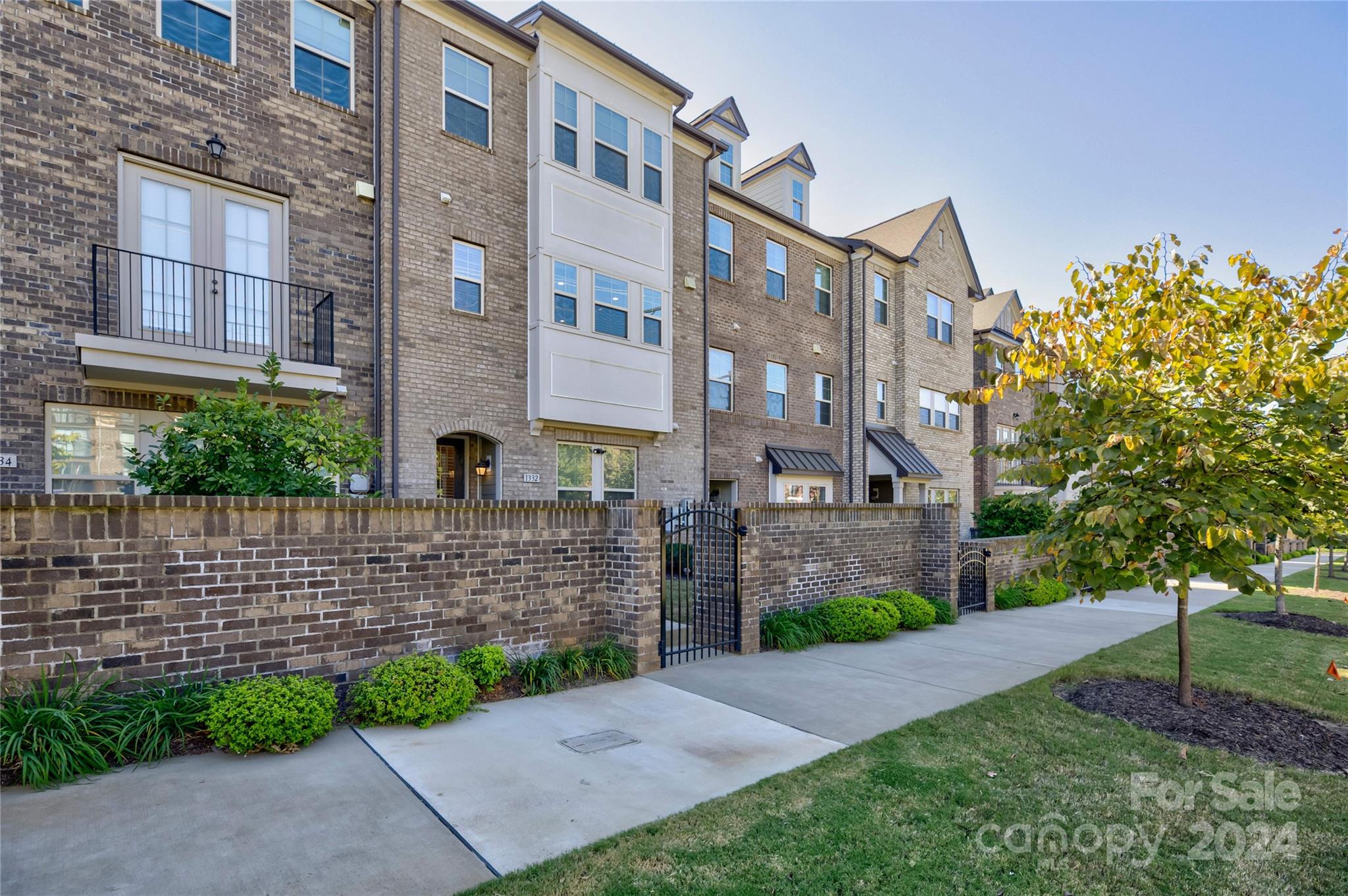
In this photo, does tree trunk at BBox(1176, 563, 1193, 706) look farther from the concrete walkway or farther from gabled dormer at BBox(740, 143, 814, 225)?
gabled dormer at BBox(740, 143, 814, 225)

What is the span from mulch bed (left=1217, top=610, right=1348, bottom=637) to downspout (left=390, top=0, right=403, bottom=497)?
14690 millimetres

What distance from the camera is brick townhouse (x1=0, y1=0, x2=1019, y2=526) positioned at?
8625mm

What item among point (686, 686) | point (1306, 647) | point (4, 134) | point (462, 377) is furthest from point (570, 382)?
point (1306, 647)

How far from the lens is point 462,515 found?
6.76 metres

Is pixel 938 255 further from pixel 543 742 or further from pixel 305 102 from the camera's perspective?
pixel 543 742

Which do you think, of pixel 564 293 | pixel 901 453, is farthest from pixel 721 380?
pixel 901 453

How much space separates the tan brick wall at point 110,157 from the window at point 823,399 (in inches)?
499

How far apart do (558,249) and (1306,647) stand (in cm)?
1318

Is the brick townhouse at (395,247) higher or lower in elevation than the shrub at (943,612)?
higher

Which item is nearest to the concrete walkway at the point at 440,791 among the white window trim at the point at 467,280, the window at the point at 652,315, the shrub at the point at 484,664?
the shrub at the point at 484,664

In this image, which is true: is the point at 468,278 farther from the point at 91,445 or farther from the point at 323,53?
the point at 91,445

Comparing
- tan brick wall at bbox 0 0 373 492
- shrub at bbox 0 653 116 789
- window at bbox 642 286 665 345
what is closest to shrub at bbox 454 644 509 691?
shrub at bbox 0 653 116 789

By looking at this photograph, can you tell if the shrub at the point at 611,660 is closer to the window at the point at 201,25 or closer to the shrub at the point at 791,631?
the shrub at the point at 791,631

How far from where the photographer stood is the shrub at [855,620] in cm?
959
